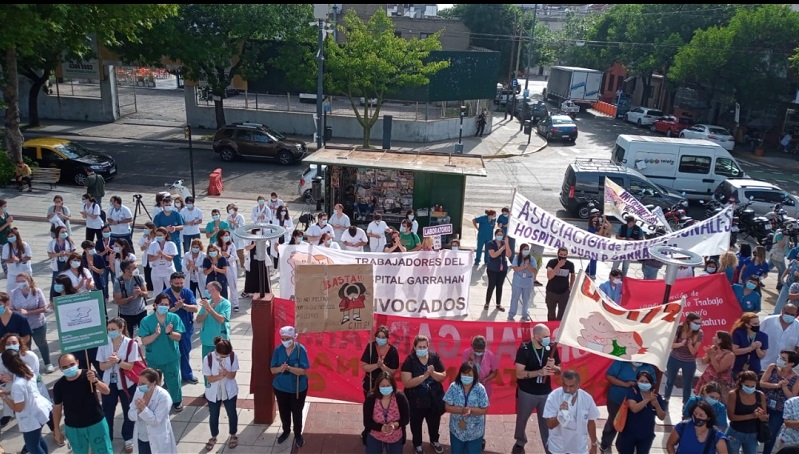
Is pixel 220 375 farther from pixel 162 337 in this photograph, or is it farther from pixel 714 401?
pixel 714 401

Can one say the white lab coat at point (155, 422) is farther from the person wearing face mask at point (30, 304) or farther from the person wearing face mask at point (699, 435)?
the person wearing face mask at point (699, 435)

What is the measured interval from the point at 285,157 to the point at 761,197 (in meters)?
18.6

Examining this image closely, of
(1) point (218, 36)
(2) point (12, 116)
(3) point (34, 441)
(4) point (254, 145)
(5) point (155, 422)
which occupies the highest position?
(1) point (218, 36)

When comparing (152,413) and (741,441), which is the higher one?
(152,413)

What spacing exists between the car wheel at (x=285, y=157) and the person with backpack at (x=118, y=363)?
66.9 ft

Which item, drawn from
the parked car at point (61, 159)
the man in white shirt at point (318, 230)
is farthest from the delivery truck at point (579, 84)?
the man in white shirt at point (318, 230)

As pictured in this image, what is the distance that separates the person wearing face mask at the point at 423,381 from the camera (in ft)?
25.0

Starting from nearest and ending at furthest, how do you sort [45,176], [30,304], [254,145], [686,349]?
[686,349] → [30,304] → [45,176] → [254,145]

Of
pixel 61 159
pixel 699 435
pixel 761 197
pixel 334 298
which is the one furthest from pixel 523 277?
pixel 61 159

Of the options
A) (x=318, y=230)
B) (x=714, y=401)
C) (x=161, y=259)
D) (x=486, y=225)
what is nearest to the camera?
(x=714, y=401)

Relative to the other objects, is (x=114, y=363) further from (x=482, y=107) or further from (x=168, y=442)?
(x=482, y=107)

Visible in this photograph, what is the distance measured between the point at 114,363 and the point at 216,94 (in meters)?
26.7

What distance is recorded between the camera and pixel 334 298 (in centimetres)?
816

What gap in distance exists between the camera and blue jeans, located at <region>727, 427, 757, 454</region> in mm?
7641
